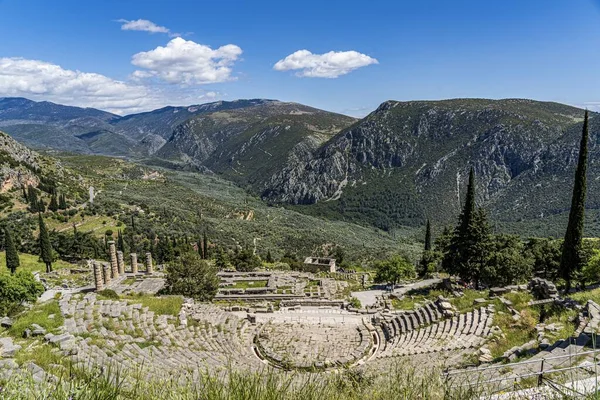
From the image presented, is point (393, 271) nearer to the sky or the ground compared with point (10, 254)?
nearer to the ground

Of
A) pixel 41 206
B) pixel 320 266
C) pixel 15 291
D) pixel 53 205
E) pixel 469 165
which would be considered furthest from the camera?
pixel 469 165

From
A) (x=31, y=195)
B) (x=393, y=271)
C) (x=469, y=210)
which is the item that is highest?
(x=469, y=210)

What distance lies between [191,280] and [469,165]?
161 metres

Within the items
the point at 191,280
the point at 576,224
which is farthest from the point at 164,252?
the point at 576,224

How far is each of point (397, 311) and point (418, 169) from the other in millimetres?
165701

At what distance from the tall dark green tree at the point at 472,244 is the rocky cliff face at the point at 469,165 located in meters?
118

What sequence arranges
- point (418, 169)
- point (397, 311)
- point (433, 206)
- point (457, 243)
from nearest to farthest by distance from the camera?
point (397, 311) < point (457, 243) < point (433, 206) < point (418, 169)

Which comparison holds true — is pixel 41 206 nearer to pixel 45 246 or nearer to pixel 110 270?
pixel 45 246

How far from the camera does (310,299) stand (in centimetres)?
3097

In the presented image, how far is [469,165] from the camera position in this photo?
6486 inches

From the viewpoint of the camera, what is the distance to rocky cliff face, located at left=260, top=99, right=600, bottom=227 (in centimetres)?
14383

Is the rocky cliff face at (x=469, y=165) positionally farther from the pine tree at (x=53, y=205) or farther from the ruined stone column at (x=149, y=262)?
the ruined stone column at (x=149, y=262)

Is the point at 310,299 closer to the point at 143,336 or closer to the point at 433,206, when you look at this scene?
the point at 143,336

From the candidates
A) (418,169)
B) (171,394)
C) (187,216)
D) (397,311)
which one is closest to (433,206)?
(418,169)
